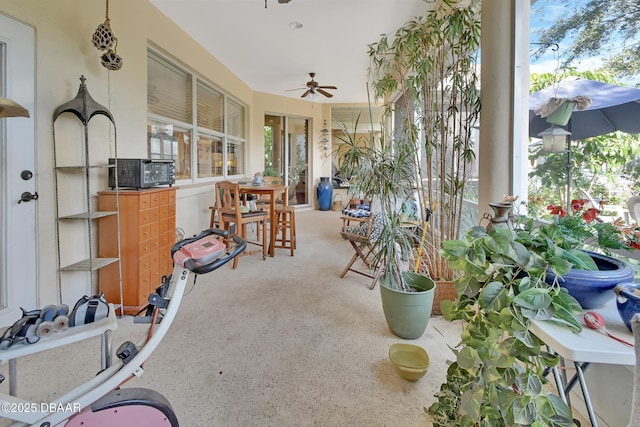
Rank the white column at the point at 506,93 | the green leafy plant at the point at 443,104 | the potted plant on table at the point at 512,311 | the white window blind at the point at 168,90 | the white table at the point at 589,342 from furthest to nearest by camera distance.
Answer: the white window blind at the point at 168,90 < the green leafy plant at the point at 443,104 < the white column at the point at 506,93 < the potted plant on table at the point at 512,311 < the white table at the point at 589,342

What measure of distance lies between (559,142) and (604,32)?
1.71 feet

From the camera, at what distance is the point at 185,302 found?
8.52ft

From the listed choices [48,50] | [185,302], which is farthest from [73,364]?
[48,50]

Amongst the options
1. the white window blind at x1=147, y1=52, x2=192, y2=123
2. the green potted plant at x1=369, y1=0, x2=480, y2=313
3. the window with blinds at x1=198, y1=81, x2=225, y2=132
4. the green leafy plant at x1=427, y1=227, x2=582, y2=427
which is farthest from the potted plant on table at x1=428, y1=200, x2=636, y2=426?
the window with blinds at x1=198, y1=81, x2=225, y2=132

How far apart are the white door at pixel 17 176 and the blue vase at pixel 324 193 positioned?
6220 millimetres

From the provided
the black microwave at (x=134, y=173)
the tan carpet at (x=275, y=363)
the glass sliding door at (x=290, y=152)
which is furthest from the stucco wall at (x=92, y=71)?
the glass sliding door at (x=290, y=152)

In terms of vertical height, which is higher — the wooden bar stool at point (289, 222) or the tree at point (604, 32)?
the tree at point (604, 32)

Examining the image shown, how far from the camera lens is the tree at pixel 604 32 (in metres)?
1.25

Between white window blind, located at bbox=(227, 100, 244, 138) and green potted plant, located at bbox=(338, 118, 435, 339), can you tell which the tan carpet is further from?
white window blind, located at bbox=(227, 100, 244, 138)

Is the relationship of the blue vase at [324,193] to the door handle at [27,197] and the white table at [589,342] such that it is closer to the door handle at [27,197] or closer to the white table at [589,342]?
the door handle at [27,197]

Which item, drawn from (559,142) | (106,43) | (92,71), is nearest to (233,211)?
(92,71)

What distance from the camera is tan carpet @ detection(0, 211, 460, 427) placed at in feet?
4.70

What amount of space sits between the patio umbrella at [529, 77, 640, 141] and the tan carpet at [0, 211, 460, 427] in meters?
1.49

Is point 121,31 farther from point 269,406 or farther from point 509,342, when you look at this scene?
point 509,342
